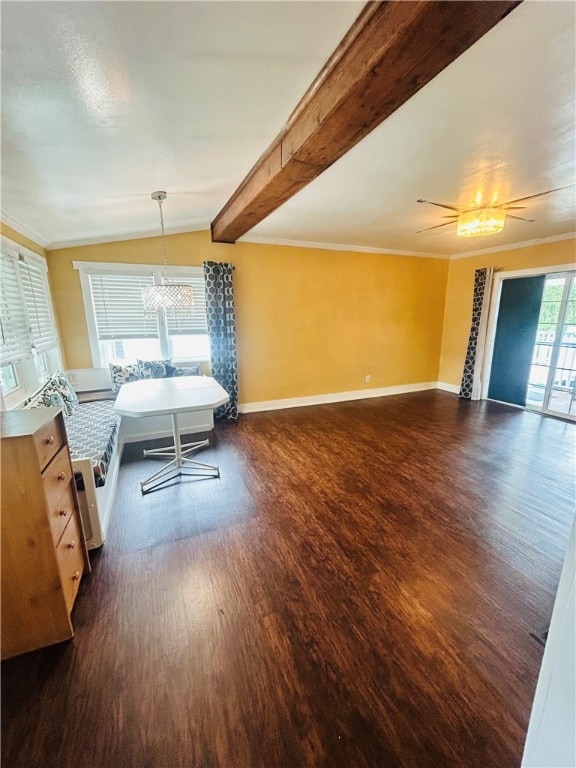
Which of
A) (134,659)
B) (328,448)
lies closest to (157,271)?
(328,448)

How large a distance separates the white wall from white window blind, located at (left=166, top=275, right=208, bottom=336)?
164 inches

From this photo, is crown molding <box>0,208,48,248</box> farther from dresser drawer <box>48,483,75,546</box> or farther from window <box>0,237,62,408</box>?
dresser drawer <box>48,483,75,546</box>

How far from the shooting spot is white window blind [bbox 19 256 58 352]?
284 centimetres

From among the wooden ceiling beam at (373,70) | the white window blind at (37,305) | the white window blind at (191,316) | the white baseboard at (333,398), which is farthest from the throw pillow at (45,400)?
the wooden ceiling beam at (373,70)

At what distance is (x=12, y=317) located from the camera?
8.27 ft

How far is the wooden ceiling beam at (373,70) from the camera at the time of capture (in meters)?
0.92

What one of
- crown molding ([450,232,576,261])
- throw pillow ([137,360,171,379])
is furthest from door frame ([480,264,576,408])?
throw pillow ([137,360,171,379])

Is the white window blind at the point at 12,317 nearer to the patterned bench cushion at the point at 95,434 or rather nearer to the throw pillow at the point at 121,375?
the patterned bench cushion at the point at 95,434

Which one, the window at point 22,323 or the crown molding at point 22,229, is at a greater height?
the crown molding at point 22,229

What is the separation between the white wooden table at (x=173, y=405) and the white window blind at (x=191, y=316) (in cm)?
114

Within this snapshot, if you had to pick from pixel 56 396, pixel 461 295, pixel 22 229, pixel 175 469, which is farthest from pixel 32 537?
pixel 461 295

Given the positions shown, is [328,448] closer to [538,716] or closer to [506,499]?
[506,499]

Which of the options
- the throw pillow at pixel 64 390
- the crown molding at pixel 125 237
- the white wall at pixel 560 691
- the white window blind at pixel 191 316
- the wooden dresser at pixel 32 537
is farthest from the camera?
the white window blind at pixel 191 316

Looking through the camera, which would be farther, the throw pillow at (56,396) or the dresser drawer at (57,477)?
the throw pillow at (56,396)
